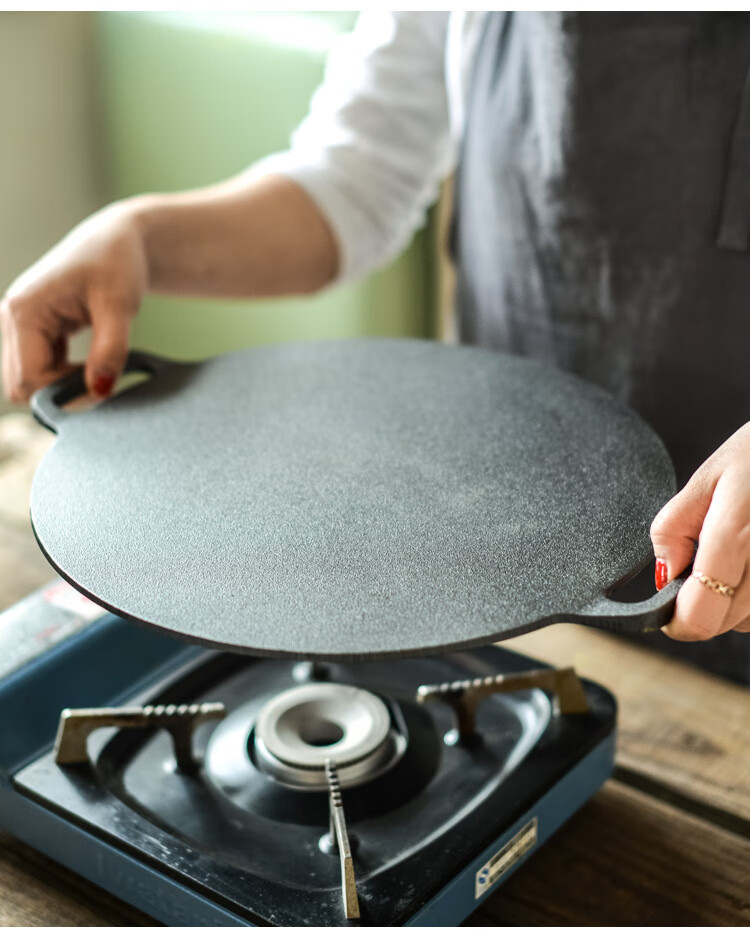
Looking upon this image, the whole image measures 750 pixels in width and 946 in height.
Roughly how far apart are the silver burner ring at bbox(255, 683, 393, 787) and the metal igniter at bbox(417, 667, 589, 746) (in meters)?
0.04

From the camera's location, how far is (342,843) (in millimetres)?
587

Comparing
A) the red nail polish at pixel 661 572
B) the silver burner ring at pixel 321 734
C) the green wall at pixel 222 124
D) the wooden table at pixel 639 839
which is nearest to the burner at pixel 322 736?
the silver burner ring at pixel 321 734

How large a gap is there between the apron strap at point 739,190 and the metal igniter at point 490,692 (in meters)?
0.39

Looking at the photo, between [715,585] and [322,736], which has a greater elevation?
[715,585]

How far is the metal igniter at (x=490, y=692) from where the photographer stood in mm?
699

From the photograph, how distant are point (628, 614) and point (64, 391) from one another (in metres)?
0.51

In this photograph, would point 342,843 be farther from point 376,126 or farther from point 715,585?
point 376,126

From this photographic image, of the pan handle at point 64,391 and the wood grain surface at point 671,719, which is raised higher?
the pan handle at point 64,391

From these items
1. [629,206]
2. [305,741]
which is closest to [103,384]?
[305,741]

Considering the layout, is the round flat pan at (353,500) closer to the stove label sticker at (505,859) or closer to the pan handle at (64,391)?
the pan handle at (64,391)

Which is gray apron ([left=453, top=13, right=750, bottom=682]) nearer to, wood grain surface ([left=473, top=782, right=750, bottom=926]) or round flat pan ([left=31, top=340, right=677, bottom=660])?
round flat pan ([left=31, top=340, right=677, bottom=660])

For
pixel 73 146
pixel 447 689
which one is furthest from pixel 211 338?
pixel 447 689

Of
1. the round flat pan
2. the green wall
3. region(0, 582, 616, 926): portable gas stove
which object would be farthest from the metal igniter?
the green wall

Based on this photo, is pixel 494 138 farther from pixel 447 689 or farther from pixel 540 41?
pixel 447 689
